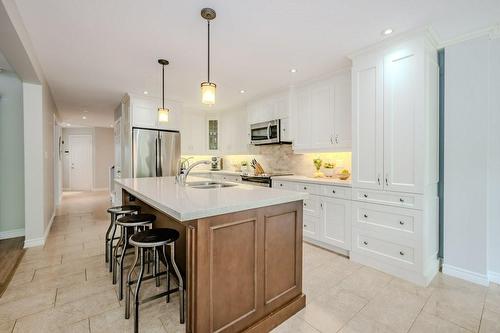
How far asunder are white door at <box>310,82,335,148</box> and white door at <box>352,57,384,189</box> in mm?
604

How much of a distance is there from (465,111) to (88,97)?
5940mm

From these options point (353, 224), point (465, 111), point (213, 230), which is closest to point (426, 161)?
point (465, 111)

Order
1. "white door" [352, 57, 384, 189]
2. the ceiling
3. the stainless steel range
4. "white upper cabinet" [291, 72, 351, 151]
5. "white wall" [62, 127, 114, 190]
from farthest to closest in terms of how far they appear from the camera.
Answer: "white wall" [62, 127, 114, 190] → the stainless steel range → "white upper cabinet" [291, 72, 351, 151] → "white door" [352, 57, 384, 189] → the ceiling

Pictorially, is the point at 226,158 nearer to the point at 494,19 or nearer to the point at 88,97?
the point at 88,97

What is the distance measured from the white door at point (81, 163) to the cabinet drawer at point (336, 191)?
9.36 metres

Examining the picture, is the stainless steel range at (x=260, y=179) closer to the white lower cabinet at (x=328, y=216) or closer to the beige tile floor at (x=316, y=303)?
the white lower cabinet at (x=328, y=216)

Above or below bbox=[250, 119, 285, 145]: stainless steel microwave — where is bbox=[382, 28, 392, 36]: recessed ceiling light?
above

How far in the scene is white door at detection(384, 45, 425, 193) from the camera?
2303 mm

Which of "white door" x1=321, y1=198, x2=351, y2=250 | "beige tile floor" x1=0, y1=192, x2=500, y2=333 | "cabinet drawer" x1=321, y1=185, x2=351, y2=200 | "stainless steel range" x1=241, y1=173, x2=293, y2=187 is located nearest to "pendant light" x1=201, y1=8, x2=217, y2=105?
"beige tile floor" x1=0, y1=192, x2=500, y2=333

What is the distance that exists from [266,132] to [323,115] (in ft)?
3.90

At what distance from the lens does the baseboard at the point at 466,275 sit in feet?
7.53

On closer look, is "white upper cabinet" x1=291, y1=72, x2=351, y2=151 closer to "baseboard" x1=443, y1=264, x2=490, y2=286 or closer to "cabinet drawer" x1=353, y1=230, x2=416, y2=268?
"cabinet drawer" x1=353, y1=230, x2=416, y2=268

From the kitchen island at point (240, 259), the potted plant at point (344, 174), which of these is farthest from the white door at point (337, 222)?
the kitchen island at point (240, 259)

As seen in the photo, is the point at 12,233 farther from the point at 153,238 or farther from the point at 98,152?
the point at 98,152
